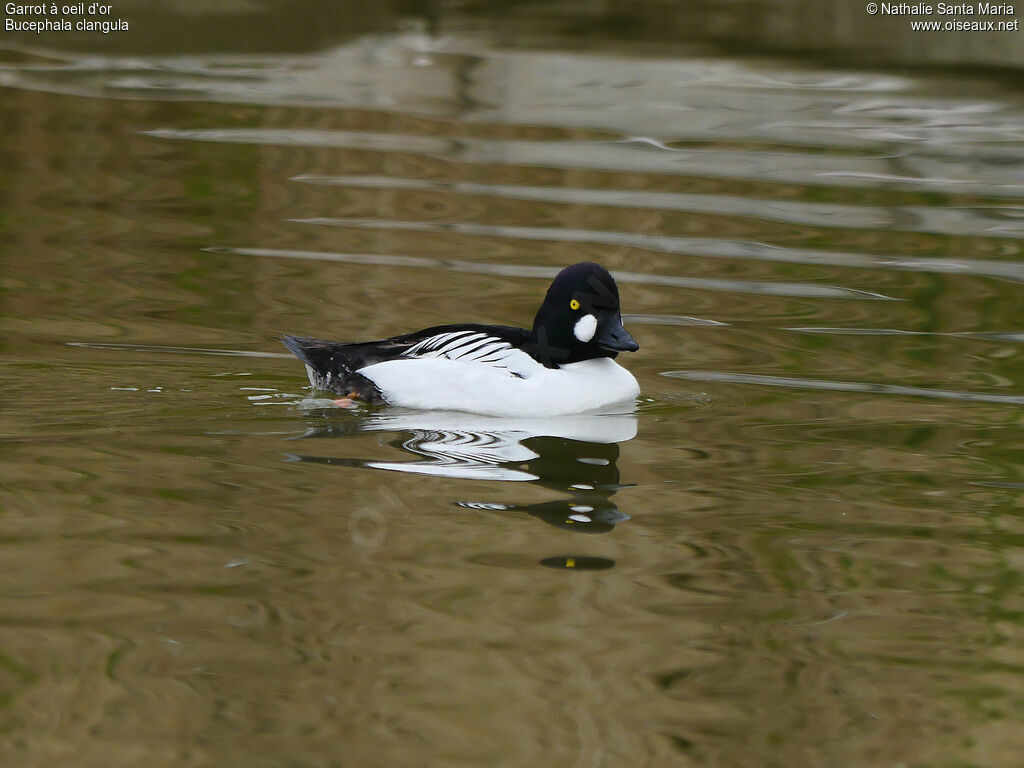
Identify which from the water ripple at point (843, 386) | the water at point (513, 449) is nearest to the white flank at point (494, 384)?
the water at point (513, 449)

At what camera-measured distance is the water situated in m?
4.23

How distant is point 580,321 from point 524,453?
3.42 ft

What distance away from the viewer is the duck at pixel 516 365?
7.36 metres

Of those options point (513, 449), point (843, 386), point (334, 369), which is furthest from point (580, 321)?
point (843, 386)

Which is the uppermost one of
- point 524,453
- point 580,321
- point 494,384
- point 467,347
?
point 580,321

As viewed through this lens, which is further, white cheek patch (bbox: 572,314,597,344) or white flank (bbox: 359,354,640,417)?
white cheek patch (bbox: 572,314,597,344)

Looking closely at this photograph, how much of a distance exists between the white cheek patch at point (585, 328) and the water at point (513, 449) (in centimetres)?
47

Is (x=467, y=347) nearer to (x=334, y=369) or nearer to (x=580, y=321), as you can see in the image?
(x=580, y=321)

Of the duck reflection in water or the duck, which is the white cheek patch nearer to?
the duck

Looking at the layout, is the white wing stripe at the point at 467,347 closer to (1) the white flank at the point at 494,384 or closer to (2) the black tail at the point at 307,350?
(1) the white flank at the point at 494,384

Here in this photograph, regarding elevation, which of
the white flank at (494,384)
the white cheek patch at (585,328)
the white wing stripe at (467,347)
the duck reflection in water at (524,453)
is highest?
the white cheek patch at (585,328)

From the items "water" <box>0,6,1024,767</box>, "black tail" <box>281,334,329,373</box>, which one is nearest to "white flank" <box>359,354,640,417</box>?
"water" <box>0,6,1024,767</box>

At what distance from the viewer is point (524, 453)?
6773 millimetres

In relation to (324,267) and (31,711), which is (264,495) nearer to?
(31,711)
